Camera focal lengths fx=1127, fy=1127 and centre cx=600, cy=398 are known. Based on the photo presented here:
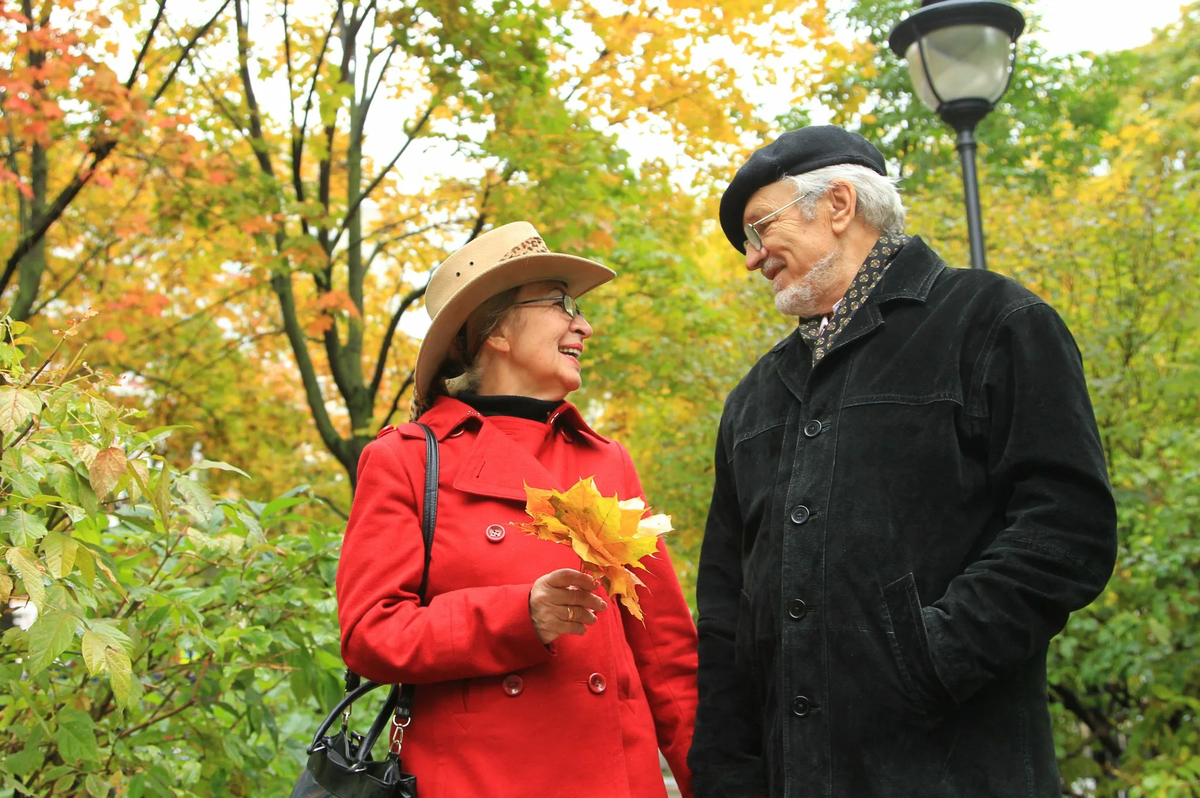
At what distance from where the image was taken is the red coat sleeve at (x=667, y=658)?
2785 millimetres

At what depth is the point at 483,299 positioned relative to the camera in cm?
298

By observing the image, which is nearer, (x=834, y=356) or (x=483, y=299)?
(x=834, y=356)

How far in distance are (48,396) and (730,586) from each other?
1.60 m

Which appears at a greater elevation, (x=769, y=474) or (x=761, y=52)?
(x=761, y=52)

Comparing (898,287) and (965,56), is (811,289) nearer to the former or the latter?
(898,287)

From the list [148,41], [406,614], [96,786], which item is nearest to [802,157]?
[406,614]

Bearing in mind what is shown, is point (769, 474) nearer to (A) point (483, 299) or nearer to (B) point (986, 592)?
(B) point (986, 592)

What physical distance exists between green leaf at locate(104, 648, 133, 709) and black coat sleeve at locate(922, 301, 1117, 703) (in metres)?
1.61

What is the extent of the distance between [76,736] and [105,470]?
0.86m

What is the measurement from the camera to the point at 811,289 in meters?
2.64

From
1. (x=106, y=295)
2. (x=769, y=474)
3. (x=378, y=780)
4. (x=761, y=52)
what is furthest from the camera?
(x=106, y=295)

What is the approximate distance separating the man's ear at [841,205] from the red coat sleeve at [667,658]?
0.86 meters

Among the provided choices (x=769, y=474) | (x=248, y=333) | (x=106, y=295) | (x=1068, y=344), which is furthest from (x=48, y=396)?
(x=248, y=333)

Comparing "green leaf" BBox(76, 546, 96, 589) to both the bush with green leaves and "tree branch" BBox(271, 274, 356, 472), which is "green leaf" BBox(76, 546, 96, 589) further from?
"tree branch" BBox(271, 274, 356, 472)
